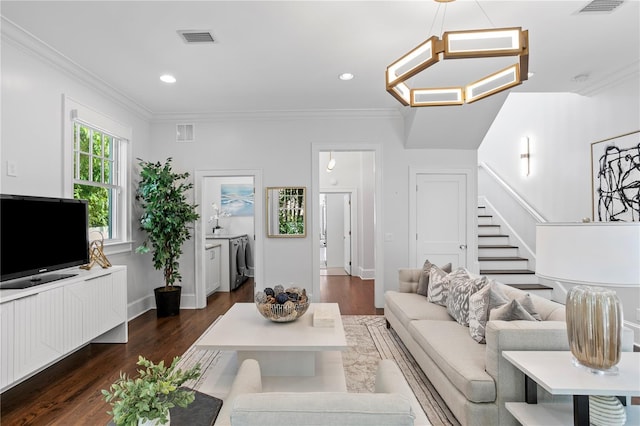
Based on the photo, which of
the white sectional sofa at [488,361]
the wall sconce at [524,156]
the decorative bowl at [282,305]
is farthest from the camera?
the wall sconce at [524,156]

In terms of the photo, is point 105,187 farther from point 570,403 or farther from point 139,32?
point 570,403

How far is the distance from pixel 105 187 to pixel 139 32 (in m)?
2.12

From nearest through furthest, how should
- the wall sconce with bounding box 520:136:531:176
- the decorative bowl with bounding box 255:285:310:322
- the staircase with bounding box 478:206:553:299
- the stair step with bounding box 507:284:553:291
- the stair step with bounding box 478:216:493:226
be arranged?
the decorative bowl with bounding box 255:285:310:322 → the stair step with bounding box 507:284:553:291 → the staircase with bounding box 478:206:553:299 → the wall sconce with bounding box 520:136:531:176 → the stair step with bounding box 478:216:493:226

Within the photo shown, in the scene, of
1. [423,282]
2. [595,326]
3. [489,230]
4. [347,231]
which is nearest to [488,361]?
[595,326]

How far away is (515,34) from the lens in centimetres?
184

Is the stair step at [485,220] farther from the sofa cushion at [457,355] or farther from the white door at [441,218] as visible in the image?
the sofa cushion at [457,355]

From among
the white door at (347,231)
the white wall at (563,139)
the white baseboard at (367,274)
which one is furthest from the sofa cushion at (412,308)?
the white door at (347,231)

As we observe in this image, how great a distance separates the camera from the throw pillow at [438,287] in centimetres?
353

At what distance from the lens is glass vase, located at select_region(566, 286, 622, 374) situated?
1573 millimetres

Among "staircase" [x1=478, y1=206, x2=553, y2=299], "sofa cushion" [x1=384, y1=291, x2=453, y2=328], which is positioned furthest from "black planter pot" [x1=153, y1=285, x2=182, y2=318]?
"staircase" [x1=478, y1=206, x2=553, y2=299]

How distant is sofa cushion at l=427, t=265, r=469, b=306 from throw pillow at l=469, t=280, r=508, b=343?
2.36 feet

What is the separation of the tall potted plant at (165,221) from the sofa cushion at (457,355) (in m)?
3.28

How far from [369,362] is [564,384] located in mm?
1864

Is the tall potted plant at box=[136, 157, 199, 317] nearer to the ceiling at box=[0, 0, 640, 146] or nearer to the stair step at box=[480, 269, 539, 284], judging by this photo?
the ceiling at box=[0, 0, 640, 146]
